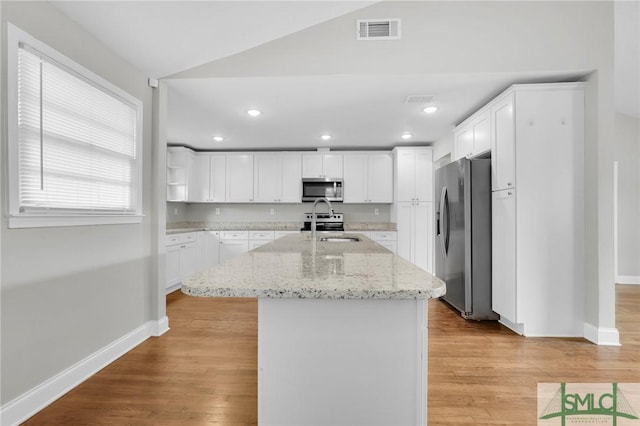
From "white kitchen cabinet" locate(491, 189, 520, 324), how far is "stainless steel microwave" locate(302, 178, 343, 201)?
9.32 ft

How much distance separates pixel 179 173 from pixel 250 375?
4222 mm

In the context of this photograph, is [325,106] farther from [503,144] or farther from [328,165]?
[328,165]

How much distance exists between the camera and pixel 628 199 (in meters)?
5.09

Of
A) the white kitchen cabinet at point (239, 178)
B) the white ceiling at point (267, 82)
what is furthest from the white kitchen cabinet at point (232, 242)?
the white ceiling at point (267, 82)

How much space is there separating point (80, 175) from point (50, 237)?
0.47 meters

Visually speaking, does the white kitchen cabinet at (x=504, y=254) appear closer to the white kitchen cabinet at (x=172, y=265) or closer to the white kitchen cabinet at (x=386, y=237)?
the white kitchen cabinet at (x=386, y=237)

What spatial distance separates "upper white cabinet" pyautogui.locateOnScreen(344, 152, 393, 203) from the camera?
567cm

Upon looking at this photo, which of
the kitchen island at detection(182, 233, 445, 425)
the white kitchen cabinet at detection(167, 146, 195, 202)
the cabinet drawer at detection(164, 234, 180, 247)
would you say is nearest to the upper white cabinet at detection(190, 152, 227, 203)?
the white kitchen cabinet at detection(167, 146, 195, 202)

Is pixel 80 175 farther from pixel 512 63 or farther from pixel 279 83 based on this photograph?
pixel 512 63

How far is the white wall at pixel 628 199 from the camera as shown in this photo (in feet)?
16.6

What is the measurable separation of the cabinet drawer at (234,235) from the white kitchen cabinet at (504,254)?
3.78 m

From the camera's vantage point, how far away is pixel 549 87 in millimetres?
2803

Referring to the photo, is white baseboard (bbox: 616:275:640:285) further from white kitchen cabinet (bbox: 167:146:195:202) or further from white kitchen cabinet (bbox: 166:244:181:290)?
white kitchen cabinet (bbox: 167:146:195:202)

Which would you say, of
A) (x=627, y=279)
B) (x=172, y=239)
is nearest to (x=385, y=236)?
(x=172, y=239)
